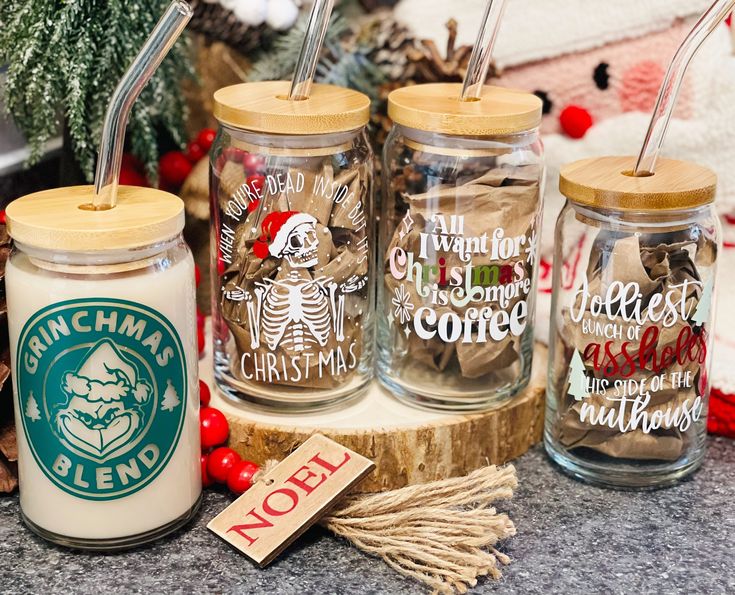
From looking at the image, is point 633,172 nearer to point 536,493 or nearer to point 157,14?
point 536,493

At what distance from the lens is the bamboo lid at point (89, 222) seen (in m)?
0.67

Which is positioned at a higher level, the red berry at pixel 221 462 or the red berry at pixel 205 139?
the red berry at pixel 205 139

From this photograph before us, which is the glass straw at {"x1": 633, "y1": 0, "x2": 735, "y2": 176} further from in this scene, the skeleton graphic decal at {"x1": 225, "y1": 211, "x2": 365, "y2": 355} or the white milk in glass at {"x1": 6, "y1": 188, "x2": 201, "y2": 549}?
the white milk in glass at {"x1": 6, "y1": 188, "x2": 201, "y2": 549}

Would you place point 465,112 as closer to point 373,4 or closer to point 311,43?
point 311,43

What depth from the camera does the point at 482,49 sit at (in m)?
0.83

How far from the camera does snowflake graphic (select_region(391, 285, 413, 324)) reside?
843 millimetres

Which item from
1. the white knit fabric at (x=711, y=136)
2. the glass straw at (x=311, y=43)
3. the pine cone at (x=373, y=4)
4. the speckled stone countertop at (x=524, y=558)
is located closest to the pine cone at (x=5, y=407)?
the speckled stone countertop at (x=524, y=558)

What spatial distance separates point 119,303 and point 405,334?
263 mm

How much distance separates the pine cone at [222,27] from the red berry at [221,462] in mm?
463

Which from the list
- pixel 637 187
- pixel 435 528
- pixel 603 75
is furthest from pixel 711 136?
pixel 435 528

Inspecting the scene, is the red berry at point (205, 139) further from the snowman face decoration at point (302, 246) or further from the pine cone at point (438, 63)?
the snowman face decoration at point (302, 246)

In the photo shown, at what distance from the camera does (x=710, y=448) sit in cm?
93

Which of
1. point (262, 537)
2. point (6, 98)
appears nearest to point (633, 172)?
point (262, 537)

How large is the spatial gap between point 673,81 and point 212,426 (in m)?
0.45
